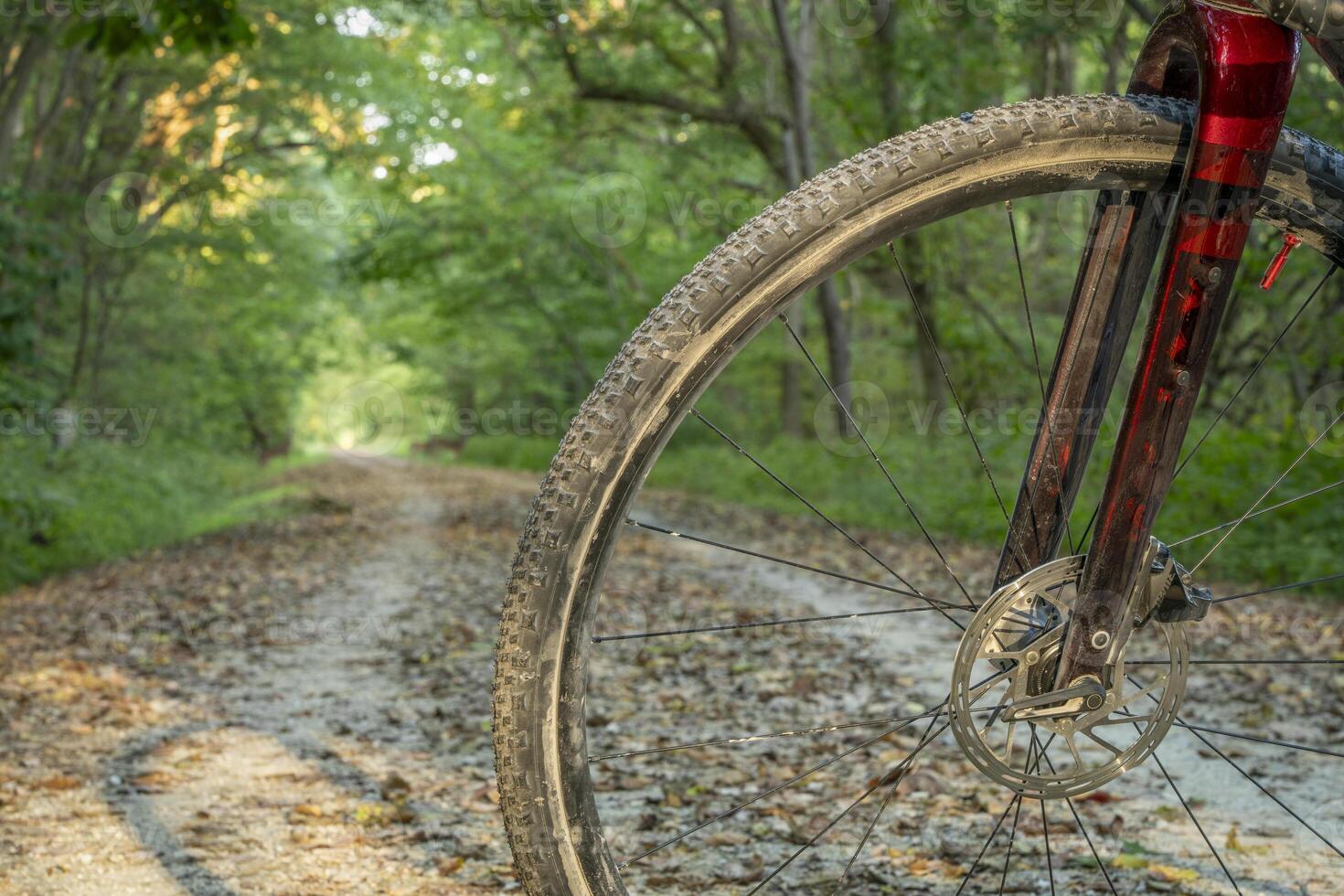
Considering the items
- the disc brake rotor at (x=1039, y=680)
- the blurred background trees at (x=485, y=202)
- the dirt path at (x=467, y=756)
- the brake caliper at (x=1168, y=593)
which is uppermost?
the blurred background trees at (x=485, y=202)

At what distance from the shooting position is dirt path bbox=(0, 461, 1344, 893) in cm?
280

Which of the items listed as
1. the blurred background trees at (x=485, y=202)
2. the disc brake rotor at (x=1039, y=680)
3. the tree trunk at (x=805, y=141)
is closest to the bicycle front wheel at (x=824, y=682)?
the disc brake rotor at (x=1039, y=680)

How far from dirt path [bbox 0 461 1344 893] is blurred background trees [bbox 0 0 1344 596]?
315 centimetres

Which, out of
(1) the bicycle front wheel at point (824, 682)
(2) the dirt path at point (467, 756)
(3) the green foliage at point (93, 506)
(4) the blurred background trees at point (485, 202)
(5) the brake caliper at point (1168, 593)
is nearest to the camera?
(1) the bicycle front wheel at point (824, 682)

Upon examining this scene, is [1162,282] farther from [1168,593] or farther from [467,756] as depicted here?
[467,756]

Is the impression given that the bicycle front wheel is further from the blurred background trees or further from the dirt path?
the blurred background trees

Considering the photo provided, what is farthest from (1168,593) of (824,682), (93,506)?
(93,506)

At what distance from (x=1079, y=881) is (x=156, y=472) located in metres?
17.9

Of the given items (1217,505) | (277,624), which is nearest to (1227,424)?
(1217,505)

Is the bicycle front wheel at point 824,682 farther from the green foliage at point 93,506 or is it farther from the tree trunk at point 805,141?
the tree trunk at point 805,141

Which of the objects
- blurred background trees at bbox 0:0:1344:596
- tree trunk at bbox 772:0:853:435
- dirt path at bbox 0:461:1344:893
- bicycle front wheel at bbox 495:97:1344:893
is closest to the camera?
bicycle front wheel at bbox 495:97:1344:893

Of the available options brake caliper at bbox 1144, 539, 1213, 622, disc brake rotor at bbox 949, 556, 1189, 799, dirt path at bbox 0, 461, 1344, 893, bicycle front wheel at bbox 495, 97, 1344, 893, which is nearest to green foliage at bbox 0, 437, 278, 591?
dirt path at bbox 0, 461, 1344, 893

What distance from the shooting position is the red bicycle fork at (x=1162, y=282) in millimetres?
1597

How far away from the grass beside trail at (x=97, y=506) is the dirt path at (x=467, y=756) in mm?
2564
